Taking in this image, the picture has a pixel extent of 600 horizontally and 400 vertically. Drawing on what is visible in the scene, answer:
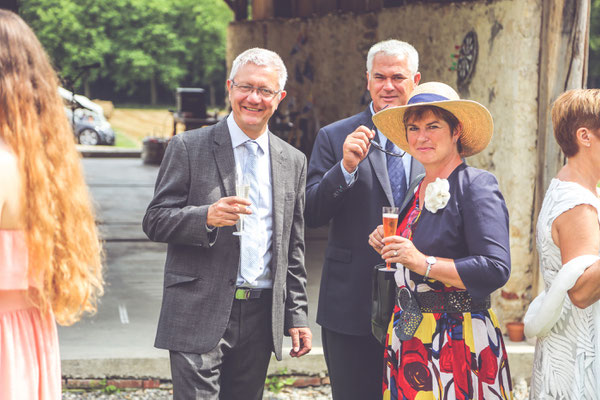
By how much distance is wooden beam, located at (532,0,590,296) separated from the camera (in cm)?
466

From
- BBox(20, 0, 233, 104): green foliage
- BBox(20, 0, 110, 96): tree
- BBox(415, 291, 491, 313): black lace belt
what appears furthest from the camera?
BBox(20, 0, 233, 104): green foliage

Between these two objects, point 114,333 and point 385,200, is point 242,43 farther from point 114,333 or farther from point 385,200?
point 385,200

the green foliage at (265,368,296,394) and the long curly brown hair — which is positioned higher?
the long curly brown hair

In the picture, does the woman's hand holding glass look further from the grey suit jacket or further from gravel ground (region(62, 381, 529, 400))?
gravel ground (region(62, 381, 529, 400))

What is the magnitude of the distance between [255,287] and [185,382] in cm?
42

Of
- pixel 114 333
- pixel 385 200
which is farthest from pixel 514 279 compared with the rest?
pixel 114 333

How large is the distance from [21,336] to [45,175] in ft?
1.41

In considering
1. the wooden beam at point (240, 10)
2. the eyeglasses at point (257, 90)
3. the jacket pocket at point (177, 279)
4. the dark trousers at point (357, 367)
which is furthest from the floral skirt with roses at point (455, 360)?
the wooden beam at point (240, 10)

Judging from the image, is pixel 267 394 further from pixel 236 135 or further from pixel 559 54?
pixel 559 54

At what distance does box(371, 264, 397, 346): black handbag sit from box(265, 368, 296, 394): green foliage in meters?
2.15

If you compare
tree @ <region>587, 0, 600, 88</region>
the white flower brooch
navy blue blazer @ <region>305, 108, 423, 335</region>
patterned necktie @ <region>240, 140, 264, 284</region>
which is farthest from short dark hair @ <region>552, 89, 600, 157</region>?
tree @ <region>587, 0, 600, 88</region>

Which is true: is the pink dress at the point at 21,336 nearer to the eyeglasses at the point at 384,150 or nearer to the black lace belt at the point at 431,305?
the black lace belt at the point at 431,305

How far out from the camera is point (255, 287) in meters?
2.90

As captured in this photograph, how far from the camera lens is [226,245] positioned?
284 centimetres
